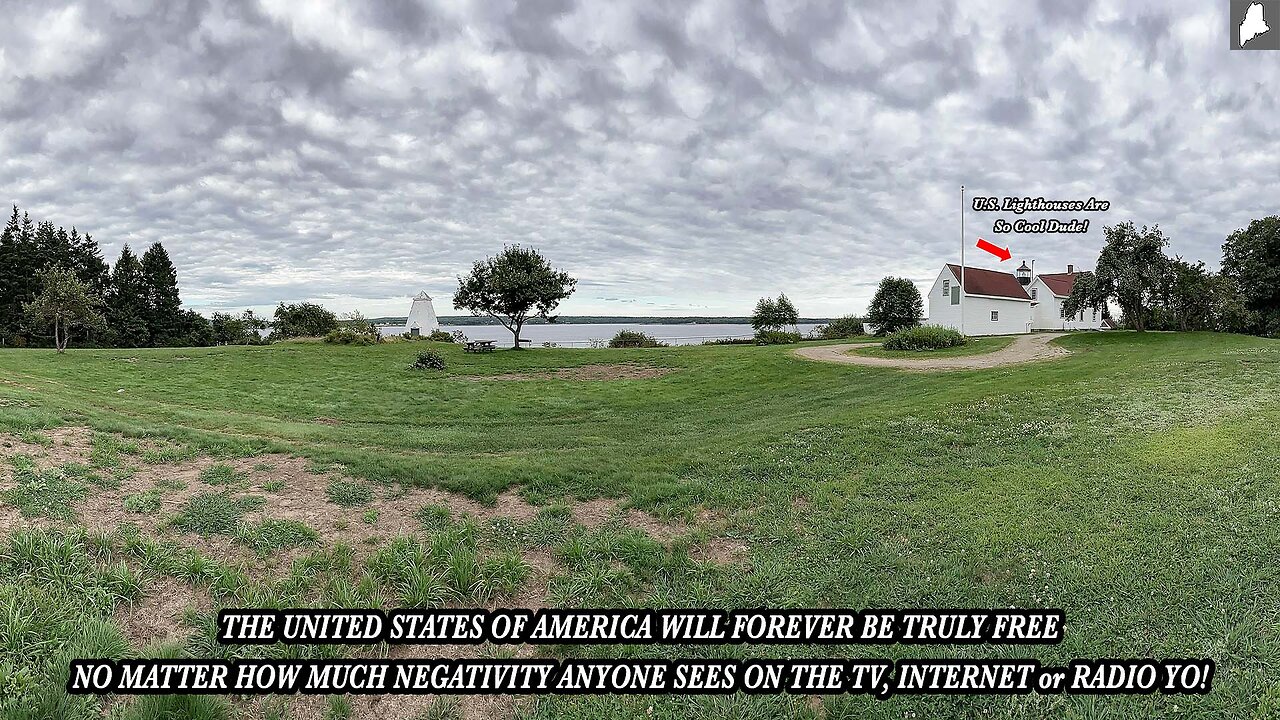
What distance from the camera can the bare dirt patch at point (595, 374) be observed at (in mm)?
23484

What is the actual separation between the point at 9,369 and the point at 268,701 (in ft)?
76.3

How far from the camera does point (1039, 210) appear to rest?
21688mm

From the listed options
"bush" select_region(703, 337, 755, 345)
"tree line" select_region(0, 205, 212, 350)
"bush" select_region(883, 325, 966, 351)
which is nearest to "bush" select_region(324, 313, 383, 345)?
"tree line" select_region(0, 205, 212, 350)

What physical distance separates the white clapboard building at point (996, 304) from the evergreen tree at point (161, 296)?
64.0 m

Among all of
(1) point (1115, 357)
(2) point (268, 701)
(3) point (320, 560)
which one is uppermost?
(1) point (1115, 357)

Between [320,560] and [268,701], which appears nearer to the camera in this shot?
[268,701]

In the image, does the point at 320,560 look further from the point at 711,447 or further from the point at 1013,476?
the point at 1013,476

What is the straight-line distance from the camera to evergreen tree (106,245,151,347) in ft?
159

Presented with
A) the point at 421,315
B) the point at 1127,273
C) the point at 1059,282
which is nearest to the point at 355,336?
the point at 421,315

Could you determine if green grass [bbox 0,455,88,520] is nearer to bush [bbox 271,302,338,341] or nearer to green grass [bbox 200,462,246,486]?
green grass [bbox 200,462,246,486]

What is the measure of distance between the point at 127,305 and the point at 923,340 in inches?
2501

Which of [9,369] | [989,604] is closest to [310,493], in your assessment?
[989,604]

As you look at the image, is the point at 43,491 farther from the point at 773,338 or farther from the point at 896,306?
the point at 896,306

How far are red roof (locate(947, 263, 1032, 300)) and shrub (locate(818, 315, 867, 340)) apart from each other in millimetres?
7981
